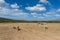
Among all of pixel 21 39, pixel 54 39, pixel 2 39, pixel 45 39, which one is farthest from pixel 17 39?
pixel 54 39

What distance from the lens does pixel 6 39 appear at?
11.1 m

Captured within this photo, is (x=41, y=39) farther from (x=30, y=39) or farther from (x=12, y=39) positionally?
(x=12, y=39)

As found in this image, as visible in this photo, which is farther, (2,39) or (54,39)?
(54,39)

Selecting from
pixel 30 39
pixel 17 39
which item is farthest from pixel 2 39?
pixel 30 39

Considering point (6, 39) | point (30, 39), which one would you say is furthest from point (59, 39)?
point (6, 39)

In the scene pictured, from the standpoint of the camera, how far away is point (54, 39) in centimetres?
1179

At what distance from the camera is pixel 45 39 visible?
11.6 meters

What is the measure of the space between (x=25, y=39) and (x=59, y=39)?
2.55 metres

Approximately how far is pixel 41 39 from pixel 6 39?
2.56 metres

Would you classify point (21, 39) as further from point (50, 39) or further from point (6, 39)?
point (50, 39)

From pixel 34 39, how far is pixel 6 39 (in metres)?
2.04

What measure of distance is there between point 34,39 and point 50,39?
48.0 inches

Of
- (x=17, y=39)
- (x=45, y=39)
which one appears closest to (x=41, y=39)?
(x=45, y=39)

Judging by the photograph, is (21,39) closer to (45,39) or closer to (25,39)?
(25,39)
